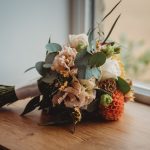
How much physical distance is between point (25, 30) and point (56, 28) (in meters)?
0.15

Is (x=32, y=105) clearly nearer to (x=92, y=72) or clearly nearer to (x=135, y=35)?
(x=92, y=72)

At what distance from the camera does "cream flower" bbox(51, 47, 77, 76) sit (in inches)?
45.9

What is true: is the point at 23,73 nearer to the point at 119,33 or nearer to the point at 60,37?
the point at 60,37

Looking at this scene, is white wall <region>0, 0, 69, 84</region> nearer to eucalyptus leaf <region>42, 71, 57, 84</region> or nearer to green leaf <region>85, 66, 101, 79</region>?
eucalyptus leaf <region>42, 71, 57, 84</region>

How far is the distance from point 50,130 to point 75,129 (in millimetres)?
79

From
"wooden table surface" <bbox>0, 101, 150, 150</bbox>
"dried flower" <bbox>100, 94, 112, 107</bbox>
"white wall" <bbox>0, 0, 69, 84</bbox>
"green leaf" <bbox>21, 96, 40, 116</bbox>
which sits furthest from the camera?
"white wall" <bbox>0, 0, 69, 84</bbox>

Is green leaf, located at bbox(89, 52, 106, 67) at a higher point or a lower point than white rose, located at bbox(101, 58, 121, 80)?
higher

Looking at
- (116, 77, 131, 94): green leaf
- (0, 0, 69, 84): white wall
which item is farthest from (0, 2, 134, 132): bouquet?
(0, 0, 69, 84): white wall

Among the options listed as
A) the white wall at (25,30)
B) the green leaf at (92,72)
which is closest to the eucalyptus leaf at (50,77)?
the green leaf at (92,72)

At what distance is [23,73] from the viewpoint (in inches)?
62.2

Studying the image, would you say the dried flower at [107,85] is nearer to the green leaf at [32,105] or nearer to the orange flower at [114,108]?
the orange flower at [114,108]

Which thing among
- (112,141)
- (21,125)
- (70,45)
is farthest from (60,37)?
(112,141)

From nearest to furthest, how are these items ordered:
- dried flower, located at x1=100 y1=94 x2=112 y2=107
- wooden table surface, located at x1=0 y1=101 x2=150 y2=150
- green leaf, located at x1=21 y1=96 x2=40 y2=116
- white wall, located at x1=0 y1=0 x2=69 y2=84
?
wooden table surface, located at x1=0 y1=101 x2=150 y2=150
dried flower, located at x1=100 y1=94 x2=112 y2=107
green leaf, located at x1=21 y1=96 x2=40 y2=116
white wall, located at x1=0 y1=0 x2=69 y2=84

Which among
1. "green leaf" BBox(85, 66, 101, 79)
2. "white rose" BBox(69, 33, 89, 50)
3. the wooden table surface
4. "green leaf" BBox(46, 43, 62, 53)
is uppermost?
"white rose" BBox(69, 33, 89, 50)
